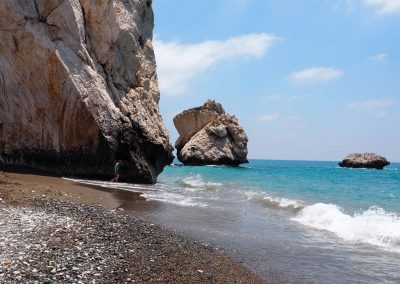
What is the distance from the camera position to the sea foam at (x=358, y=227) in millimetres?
12508

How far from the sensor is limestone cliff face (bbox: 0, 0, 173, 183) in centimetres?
2141

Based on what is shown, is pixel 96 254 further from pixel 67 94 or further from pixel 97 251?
pixel 67 94

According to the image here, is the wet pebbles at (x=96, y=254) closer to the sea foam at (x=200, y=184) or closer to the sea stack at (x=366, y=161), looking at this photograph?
the sea foam at (x=200, y=184)

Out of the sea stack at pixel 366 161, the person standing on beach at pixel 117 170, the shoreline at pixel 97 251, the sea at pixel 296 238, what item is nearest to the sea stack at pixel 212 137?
the sea stack at pixel 366 161

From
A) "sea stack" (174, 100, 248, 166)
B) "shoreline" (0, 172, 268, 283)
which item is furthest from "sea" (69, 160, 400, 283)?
"sea stack" (174, 100, 248, 166)

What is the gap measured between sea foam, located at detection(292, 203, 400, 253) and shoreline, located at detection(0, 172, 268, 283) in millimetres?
5855

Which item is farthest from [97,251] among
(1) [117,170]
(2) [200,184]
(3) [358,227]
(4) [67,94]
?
(2) [200,184]

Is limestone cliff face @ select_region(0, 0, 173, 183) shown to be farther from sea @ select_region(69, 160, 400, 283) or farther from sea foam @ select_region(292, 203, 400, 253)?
sea foam @ select_region(292, 203, 400, 253)

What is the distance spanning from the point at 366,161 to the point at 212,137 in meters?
42.1

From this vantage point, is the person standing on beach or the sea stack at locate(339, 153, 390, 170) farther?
the sea stack at locate(339, 153, 390, 170)

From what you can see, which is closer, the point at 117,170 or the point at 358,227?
the point at 358,227

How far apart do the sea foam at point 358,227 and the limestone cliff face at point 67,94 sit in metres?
12.4

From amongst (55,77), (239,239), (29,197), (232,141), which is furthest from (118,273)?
(232,141)

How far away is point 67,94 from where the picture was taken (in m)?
22.0
